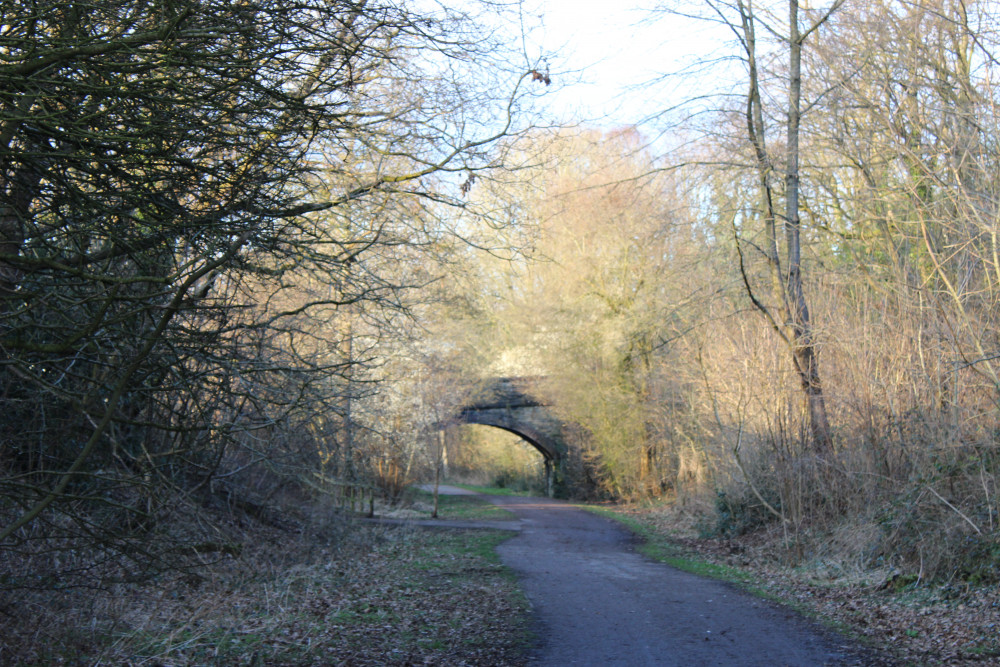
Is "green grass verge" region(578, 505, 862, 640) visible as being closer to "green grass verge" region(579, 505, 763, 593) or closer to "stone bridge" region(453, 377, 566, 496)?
"green grass verge" region(579, 505, 763, 593)

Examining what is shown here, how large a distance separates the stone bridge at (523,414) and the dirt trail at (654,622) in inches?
661

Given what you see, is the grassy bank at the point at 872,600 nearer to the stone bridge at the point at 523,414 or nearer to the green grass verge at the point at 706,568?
the green grass verge at the point at 706,568

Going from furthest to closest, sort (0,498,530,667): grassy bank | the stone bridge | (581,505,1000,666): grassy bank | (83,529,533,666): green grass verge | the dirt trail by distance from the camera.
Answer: the stone bridge < (581,505,1000,666): grassy bank < the dirt trail < (83,529,533,666): green grass verge < (0,498,530,667): grassy bank

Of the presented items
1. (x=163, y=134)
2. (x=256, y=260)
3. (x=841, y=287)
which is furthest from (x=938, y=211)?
(x=163, y=134)

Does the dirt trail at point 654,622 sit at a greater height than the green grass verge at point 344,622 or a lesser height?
lesser

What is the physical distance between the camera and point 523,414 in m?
32.0

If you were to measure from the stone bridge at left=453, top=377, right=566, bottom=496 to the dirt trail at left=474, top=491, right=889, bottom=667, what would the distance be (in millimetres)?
16778

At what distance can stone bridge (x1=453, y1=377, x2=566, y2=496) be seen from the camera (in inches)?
1166

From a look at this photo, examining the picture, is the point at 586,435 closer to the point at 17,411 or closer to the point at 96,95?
the point at 17,411

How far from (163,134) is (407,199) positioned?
439cm

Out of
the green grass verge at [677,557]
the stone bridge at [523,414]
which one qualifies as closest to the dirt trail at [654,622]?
the green grass verge at [677,557]

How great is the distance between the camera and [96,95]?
448 centimetres

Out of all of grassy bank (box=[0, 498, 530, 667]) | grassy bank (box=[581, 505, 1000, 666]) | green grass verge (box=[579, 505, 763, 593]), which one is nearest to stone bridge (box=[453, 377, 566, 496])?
green grass verge (box=[579, 505, 763, 593])

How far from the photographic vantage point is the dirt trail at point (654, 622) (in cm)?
603
